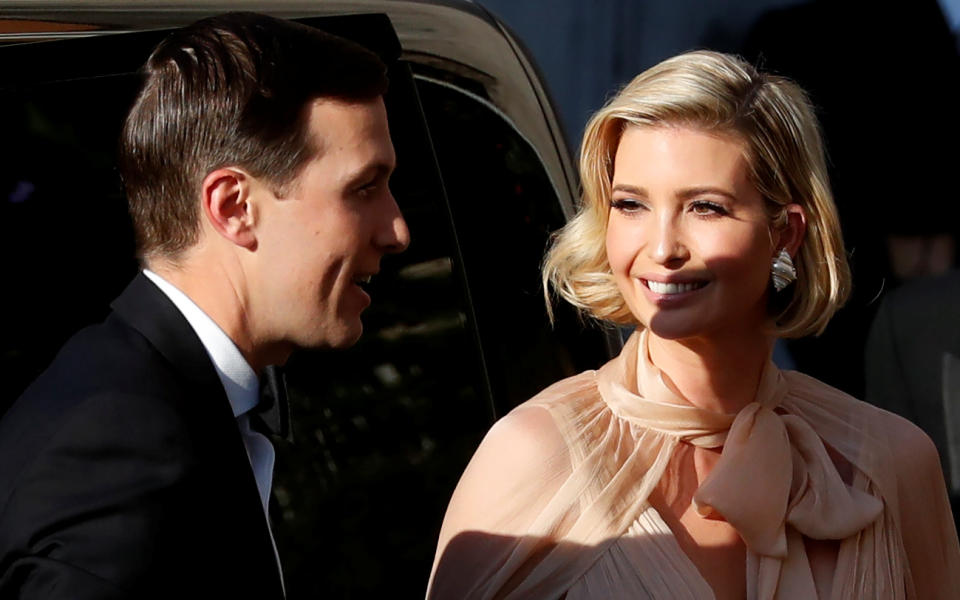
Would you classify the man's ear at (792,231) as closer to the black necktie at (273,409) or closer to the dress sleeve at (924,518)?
the dress sleeve at (924,518)

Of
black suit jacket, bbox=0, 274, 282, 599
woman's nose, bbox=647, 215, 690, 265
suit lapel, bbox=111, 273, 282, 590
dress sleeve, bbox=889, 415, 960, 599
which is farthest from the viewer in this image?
dress sleeve, bbox=889, 415, 960, 599

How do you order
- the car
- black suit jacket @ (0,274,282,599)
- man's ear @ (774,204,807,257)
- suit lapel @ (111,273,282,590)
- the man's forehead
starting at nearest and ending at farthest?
black suit jacket @ (0,274,282,599)
suit lapel @ (111,273,282,590)
the man's forehead
the car
man's ear @ (774,204,807,257)

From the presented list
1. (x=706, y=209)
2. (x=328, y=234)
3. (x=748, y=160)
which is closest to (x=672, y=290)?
(x=706, y=209)

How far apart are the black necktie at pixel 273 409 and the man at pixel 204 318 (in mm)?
22

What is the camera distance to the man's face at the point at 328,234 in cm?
218

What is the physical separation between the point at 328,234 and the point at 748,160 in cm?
72

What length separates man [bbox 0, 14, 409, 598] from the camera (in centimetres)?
182

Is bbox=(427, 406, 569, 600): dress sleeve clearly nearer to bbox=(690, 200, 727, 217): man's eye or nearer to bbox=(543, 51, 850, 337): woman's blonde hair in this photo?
bbox=(543, 51, 850, 337): woman's blonde hair

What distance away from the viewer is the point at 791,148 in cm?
255

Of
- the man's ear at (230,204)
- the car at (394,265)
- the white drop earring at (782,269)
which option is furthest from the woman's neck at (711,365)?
the man's ear at (230,204)

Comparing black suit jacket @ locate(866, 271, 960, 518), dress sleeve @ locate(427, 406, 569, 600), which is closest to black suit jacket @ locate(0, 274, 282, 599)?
dress sleeve @ locate(427, 406, 569, 600)

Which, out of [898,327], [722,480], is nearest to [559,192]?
[722,480]

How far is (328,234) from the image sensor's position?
2.23 metres

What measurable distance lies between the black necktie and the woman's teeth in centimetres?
63
